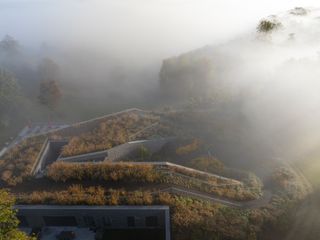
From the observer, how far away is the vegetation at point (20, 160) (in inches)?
902

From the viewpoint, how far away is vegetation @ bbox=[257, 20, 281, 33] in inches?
1688

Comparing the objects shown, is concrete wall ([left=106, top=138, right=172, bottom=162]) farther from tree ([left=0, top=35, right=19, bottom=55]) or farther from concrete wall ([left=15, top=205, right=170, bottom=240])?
tree ([left=0, top=35, right=19, bottom=55])

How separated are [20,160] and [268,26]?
112 feet

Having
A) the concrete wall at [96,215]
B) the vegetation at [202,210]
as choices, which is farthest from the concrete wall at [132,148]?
the concrete wall at [96,215]

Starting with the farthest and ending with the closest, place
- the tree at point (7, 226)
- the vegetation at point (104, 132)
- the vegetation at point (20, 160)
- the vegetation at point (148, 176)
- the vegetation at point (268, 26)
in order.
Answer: the vegetation at point (268, 26)
the vegetation at point (104, 132)
the vegetation at point (20, 160)
the vegetation at point (148, 176)
the tree at point (7, 226)

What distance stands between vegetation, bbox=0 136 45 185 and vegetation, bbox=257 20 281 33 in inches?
1216

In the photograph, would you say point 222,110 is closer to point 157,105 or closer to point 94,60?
point 157,105

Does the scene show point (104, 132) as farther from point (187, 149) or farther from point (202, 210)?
point (202, 210)

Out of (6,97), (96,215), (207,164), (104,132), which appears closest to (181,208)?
(96,215)

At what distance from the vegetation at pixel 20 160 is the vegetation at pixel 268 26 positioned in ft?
101

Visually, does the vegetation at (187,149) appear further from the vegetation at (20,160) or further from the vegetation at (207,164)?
the vegetation at (20,160)

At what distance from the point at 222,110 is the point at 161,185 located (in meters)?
12.7

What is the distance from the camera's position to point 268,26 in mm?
42844

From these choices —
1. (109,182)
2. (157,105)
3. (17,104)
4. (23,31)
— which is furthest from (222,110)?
(23,31)
